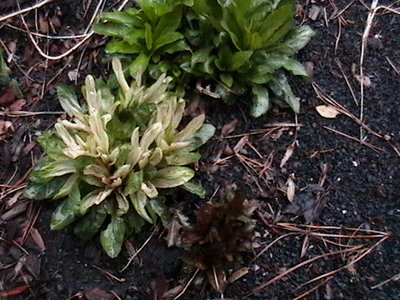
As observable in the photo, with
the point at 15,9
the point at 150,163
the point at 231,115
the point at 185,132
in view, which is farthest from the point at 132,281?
the point at 15,9

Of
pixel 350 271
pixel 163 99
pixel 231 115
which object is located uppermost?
pixel 163 99

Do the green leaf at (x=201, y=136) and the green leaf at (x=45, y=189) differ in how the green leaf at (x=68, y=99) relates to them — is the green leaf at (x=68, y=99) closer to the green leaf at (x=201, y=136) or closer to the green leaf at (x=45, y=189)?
the green leaf at (x=45, y=189)

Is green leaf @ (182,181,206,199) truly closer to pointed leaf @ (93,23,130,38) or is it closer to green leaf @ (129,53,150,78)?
green leaf @ (129,53,150,78)

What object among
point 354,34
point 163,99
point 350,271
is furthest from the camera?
point 354,34

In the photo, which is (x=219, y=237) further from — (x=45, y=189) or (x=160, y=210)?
(x=45, y=189)

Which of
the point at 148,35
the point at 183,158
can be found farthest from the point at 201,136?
the point at 148,35

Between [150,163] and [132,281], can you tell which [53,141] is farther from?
[132,281]

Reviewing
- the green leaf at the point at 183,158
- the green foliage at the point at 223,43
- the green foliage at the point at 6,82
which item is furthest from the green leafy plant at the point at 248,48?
the green foliage at the point at 6,82
